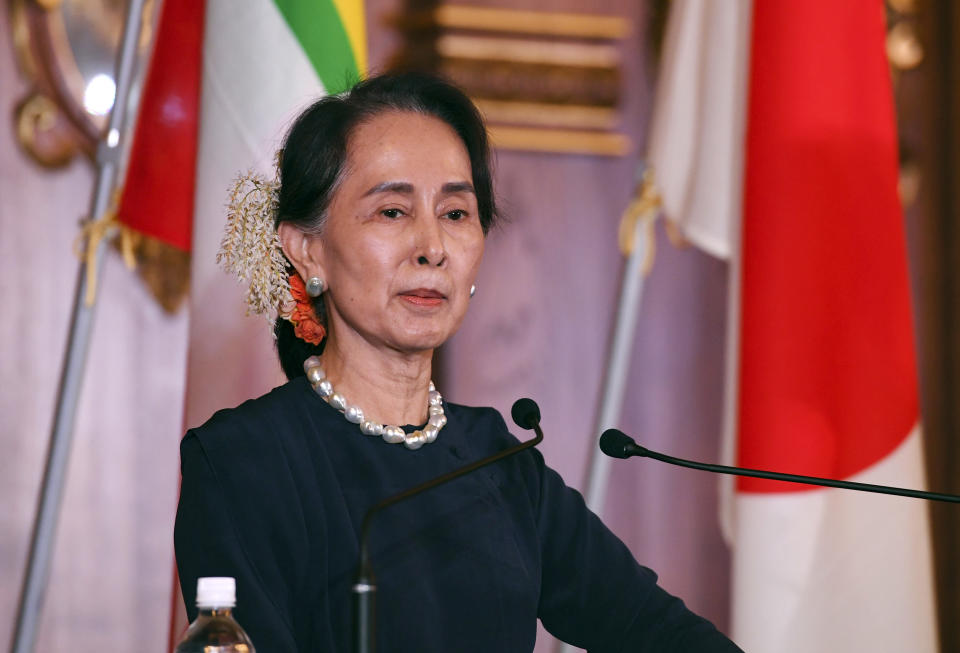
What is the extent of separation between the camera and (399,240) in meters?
1.70

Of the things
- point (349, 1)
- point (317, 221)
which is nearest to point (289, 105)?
point (349, 1)

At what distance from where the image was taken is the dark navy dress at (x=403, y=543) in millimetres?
1509

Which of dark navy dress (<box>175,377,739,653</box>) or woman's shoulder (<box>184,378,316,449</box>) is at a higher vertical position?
woman's shoulder (<box>184,378,316,449</box>)

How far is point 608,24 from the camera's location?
328 cm

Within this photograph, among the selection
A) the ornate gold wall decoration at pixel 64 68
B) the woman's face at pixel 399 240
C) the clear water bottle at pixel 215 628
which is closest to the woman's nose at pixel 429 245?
the woman's face at pixel 399 240

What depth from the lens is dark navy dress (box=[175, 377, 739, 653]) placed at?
1509 mm

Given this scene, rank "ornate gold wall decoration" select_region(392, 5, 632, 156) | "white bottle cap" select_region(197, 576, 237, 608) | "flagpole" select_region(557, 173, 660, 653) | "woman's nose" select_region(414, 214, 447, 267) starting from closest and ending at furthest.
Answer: "white bottle cap" select_region(197, 576, 237, 608) < "woman's nose" select_region(414, 214, 447, 267) < "flagpole" select_region(557, 173, 660, 653) < "ornate gold wall decoration" select_region(392, 5, 632, 156)

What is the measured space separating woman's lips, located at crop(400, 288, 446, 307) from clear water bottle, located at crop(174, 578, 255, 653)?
0.57 metres

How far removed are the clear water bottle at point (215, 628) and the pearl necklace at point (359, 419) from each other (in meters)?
0.48

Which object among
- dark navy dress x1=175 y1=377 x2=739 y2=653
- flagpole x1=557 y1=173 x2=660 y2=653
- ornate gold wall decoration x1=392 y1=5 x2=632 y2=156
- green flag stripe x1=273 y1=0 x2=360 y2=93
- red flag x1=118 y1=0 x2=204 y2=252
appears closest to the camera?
dark navy dress x1=175 y1=377 x2=739 y2=653

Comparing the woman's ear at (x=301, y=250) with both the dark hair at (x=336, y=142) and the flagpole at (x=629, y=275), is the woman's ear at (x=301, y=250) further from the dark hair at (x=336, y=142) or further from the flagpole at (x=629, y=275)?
the flagpole at (x=629, y=275)

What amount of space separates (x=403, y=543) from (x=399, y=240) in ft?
1.37

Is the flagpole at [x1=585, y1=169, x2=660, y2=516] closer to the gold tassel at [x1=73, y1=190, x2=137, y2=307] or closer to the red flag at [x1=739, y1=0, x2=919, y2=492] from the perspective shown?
the red flag at [x1=739, y1=0, x2=919, y2=492]

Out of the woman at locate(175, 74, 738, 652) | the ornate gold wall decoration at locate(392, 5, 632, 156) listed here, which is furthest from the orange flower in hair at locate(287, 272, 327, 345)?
the ornate gold wall decoration at locate(392, 5, 632, 156)
